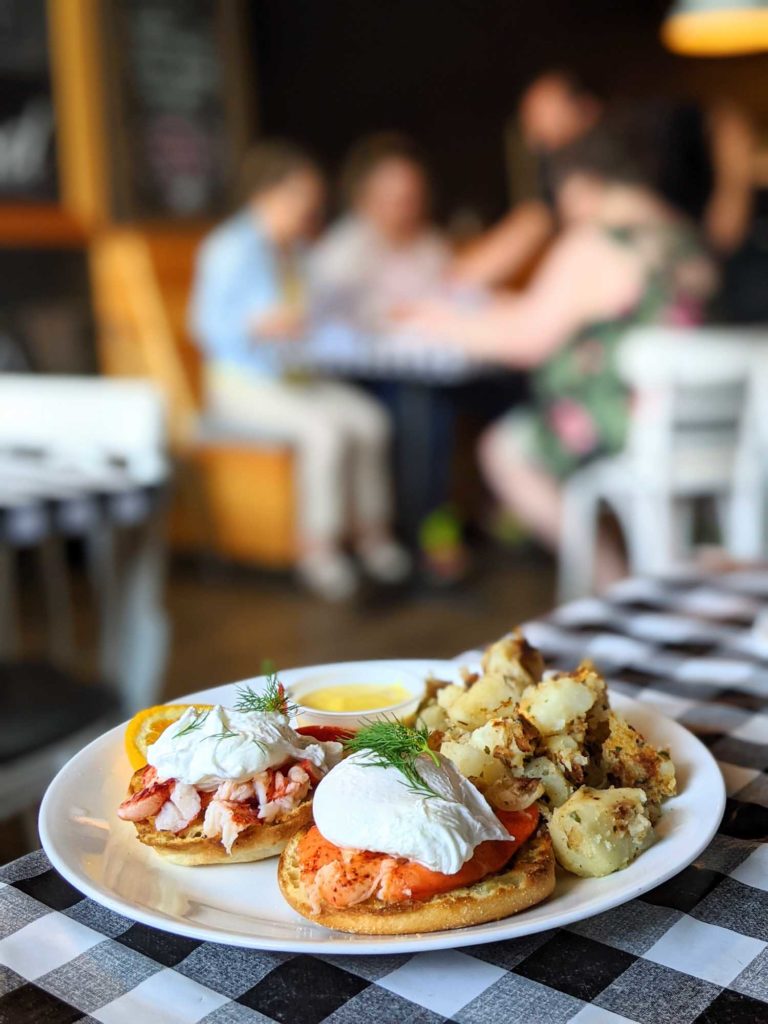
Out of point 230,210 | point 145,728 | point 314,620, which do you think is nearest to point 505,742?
point 145,728

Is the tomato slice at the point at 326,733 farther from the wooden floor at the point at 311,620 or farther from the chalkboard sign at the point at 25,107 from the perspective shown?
the chalkboard sign at the point at 25,107

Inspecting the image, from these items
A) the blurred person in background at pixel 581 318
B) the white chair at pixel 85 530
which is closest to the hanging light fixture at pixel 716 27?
the blurred person in background at pixel 581 318

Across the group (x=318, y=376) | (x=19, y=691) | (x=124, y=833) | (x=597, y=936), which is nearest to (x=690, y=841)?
(x=597, y=936)

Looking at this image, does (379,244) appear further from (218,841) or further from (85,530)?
(218,841)

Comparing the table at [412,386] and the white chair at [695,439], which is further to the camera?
the table at [412,386]

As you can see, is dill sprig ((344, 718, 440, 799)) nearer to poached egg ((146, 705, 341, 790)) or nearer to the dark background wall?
poached egg ((146, 705, 341, 790))

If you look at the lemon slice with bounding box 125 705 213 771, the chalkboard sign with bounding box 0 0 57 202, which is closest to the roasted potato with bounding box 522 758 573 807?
the lemon slice with bounding box 125 705 213 771

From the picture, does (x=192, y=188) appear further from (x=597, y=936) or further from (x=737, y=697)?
(x=597, y=936)
